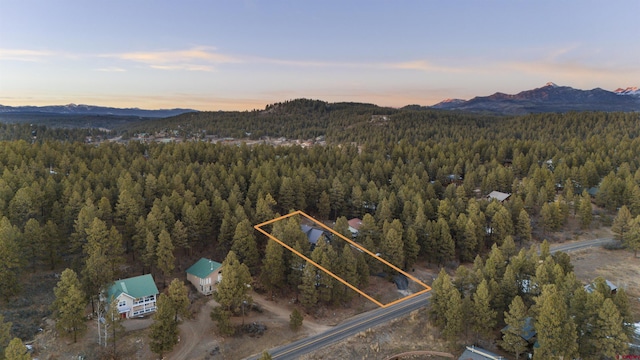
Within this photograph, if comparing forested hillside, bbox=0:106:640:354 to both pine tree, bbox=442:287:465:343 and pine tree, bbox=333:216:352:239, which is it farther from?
pine tree, bbox=442:287:465:343

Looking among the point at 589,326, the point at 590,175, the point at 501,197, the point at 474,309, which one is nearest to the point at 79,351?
the point at 474,309

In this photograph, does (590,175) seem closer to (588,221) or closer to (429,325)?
(588,221)

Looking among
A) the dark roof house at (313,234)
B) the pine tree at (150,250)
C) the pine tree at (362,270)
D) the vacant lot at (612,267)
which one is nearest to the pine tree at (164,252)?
the pine tree at (150,250)

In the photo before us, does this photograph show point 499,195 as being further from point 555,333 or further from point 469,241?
point 555,333

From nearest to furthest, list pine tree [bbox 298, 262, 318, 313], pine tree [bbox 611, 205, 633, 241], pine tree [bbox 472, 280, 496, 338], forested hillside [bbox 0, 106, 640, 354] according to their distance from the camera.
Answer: pine tree [bbox 472, 280, 496, 338] → pine tree [bbox 298, 262, 318, 313] → forested hillside [bbox 0, 106, 640, 354] → pine tree [bbox 611, 205, 633, 241]

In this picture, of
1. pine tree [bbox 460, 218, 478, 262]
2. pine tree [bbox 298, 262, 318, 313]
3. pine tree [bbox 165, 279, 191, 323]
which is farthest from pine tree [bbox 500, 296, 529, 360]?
pine tree [bbox 165, 279, 191, 323]

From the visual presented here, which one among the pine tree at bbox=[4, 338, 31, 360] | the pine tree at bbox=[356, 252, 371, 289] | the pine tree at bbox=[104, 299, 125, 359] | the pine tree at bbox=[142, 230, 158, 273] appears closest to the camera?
the pine tree at bbox=[4, 338, 31, 360]
